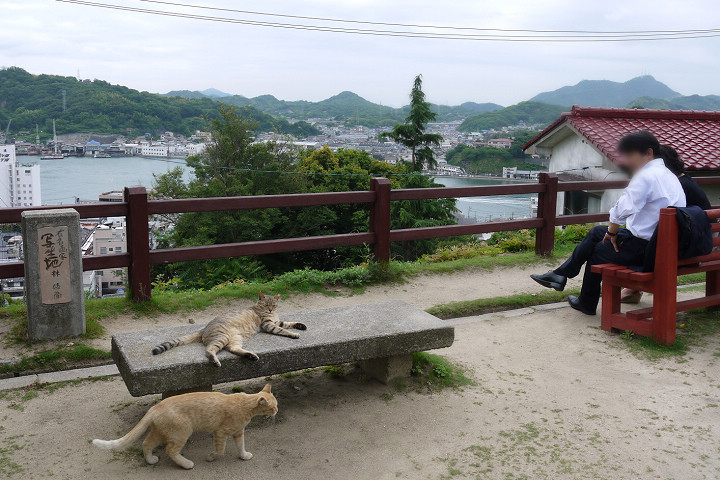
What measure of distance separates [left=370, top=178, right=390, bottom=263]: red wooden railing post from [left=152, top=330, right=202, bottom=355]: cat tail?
3.90m

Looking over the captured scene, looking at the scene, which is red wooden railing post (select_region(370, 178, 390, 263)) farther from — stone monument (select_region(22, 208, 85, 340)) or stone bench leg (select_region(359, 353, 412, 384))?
stone monument (select_region(22, 208, 85, 340))

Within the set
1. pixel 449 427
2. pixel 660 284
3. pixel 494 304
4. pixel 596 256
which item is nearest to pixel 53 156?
pixel 494 304

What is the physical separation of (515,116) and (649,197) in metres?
28.4

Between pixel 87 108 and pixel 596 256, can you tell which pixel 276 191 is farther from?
pixel 596 256

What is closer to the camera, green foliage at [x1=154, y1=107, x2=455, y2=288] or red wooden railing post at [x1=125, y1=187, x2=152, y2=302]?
red wooden railing post at [x1=125, y1=187, x2=152, y2=302]

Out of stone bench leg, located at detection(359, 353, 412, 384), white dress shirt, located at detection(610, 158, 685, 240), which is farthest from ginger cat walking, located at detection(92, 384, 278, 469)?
white dress shirt, located at detection(610, 158, 685, 240)

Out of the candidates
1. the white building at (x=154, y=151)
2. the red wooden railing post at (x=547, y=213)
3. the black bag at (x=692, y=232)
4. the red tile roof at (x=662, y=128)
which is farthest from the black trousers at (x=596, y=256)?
the white building at (x=154, y=151)

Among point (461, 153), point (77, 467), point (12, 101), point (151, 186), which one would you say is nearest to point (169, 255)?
point (77, 467)

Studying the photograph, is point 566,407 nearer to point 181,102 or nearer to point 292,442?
point 292,442

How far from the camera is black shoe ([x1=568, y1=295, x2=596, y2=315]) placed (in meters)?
6.63

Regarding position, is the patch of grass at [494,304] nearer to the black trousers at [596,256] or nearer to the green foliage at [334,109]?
the black trousers at [596,256]

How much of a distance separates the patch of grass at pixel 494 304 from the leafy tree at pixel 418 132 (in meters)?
36.1

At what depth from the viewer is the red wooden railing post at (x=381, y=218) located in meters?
7.54

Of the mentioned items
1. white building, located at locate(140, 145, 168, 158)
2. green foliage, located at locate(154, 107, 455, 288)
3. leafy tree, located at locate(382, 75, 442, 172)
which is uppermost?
leafy tree, located at locate(382, 75, 442, 172)
